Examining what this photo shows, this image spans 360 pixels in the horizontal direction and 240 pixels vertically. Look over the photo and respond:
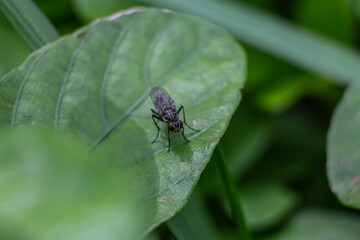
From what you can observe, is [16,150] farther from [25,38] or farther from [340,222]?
[340,222]

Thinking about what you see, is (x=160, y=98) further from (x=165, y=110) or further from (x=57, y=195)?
(x=57, y=195)

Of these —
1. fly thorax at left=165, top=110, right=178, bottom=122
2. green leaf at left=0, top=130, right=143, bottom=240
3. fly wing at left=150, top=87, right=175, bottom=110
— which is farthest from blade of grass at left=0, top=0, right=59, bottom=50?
green leaf at left=0, top=130, right=143, bottom=240

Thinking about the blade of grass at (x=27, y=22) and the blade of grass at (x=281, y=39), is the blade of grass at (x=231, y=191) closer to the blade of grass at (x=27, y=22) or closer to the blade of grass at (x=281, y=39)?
the blade of grass at (x=27, y=22)

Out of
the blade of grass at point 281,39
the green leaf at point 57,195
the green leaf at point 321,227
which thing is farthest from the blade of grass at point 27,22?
the green leaf at point 321,227

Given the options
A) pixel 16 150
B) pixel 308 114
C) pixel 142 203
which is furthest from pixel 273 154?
pixel 16 150

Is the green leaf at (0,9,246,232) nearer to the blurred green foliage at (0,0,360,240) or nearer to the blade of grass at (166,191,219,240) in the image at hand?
the blade of grass at (166,191,219,240)

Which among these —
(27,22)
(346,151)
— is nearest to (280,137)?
(346,151)
